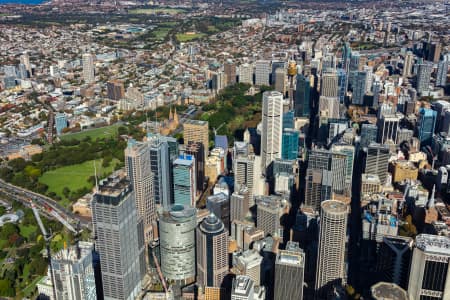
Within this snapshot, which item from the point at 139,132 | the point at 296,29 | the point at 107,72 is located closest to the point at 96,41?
the point at 107,72

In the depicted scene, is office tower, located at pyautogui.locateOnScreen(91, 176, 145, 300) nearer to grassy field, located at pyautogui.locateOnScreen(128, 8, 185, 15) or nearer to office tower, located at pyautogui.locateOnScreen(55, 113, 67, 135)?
office tower, located at pyautogui.locateOnScreen(55, 113, 67, 135)

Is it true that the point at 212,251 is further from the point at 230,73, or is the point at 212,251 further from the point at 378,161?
the point at 230,73

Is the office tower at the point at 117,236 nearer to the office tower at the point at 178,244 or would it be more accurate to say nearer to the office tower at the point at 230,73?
the office tower at the point at 178,244

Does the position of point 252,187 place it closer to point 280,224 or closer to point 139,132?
point 280,224

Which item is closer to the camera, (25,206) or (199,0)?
(25,206)

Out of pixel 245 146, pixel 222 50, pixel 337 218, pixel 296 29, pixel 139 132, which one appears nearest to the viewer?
pixel 337 218

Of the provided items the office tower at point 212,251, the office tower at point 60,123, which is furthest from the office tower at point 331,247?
the office tower at point 60,123

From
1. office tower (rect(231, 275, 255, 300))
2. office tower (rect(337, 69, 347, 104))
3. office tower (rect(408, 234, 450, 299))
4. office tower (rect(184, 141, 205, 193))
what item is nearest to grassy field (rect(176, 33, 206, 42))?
office tower (rect(337, 69, 347, 104))
